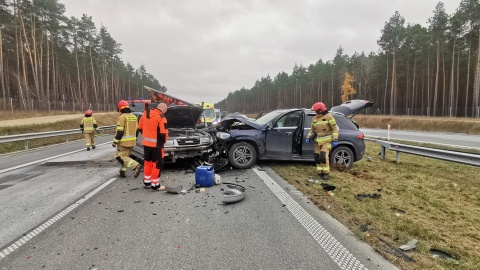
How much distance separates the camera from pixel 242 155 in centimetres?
727

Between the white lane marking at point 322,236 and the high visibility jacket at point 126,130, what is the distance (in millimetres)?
3819

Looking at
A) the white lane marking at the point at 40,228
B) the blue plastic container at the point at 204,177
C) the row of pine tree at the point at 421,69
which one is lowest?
the white lane marking at the point at 40,228

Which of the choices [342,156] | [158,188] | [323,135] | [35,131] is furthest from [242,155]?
[35,131]

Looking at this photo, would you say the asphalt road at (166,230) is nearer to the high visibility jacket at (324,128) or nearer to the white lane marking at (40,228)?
the white lane marking at (40,228)

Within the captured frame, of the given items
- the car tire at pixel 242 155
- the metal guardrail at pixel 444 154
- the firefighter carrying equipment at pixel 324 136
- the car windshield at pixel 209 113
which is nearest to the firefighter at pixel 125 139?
the car tire at pixel 242 155

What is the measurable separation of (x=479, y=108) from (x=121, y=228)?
40388 mm

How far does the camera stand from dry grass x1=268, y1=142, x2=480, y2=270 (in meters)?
3.06

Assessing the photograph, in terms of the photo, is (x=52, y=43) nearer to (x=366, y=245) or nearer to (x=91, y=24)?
(x=91, y=24)

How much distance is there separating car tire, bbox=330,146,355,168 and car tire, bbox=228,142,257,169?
2.39 meters

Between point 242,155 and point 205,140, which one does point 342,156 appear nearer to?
point 242,155

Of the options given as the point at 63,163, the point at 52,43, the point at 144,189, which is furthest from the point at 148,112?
the point at 52,43

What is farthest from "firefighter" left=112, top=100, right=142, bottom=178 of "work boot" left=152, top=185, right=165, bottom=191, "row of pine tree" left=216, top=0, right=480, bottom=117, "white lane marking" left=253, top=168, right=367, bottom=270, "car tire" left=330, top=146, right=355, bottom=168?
"row of pine tree" left=216, top=0, right=480, bottom=117

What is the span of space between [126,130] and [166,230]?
3752 mm

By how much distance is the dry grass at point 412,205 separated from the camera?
10.0 ft
